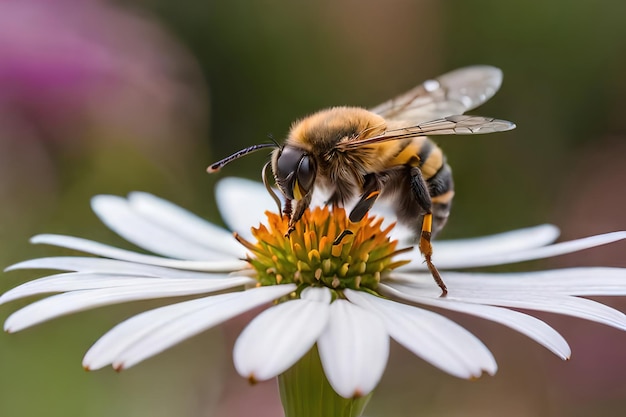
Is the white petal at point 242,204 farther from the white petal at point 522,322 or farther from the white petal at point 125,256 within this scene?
the white petal at point 522,322

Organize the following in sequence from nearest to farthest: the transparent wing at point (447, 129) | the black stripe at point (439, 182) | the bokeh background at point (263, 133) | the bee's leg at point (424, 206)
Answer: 1. the transparent wing at point (447, 129)
2. the bee's leg at point (424, 206)
3. the black stripe at point (439, 182)
4. the bokeh background at point (263, 133)

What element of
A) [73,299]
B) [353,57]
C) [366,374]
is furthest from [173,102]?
[366,374]

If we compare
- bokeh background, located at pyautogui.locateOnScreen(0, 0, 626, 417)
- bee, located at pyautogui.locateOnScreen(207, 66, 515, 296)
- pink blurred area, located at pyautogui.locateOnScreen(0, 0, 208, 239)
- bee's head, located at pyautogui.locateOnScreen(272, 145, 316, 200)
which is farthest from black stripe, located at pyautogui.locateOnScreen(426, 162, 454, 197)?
pink blurred area, located at pyautogui.locateOnScreen(0, 0, 208, 239)

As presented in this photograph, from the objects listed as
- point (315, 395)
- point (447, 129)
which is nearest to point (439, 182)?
point (447, 129)

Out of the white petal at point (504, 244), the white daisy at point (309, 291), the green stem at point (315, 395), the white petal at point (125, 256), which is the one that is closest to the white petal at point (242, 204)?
the white daisy at point (309, 291)

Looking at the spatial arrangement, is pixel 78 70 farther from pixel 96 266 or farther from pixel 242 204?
pixel 96 266

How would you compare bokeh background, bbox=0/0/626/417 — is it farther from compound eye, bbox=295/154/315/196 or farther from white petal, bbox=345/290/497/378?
→ white petal, bbox=345/290/497/378

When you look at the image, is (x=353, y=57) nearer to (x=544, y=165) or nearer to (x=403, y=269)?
(x=544, y=165)
